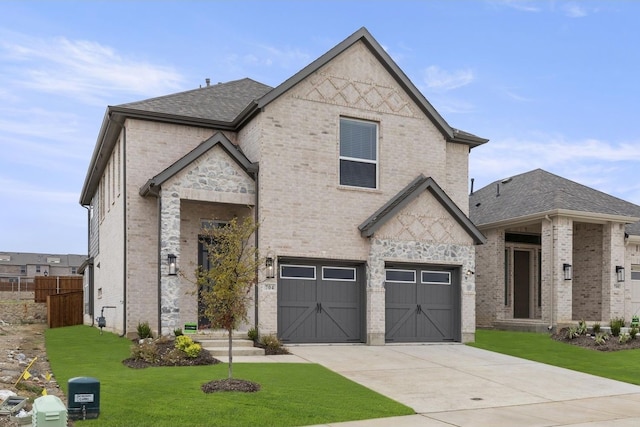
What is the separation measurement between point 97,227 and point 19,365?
47.2 feet

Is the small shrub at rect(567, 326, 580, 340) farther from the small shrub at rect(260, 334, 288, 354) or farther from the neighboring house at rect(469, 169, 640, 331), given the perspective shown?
the small shrub at rect(260, 334, 288, 354)

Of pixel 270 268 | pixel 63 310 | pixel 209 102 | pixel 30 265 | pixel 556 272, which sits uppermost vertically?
pixel 209 102

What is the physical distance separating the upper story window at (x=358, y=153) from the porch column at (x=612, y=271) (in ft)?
35.8

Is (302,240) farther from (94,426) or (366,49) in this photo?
(94,426)

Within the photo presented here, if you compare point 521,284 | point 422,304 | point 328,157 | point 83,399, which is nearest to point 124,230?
point 328,157

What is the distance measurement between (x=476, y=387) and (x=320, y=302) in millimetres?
6694

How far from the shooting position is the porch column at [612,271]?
2430cm

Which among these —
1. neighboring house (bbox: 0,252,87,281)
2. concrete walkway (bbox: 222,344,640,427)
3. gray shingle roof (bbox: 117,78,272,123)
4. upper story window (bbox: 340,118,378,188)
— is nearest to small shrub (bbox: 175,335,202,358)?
concrete walkway (bbox: 222,344,640,427)

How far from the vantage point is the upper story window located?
63.7 ft

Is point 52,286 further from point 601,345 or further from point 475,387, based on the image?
point 475,387

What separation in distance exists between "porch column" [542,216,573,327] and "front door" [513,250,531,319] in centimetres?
289

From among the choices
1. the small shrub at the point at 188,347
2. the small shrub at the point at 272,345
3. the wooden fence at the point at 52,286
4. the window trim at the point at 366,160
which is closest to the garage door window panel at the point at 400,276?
the window trim at the point at 366,160

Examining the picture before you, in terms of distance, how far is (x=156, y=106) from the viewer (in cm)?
1897

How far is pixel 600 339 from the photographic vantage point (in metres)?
19.3
